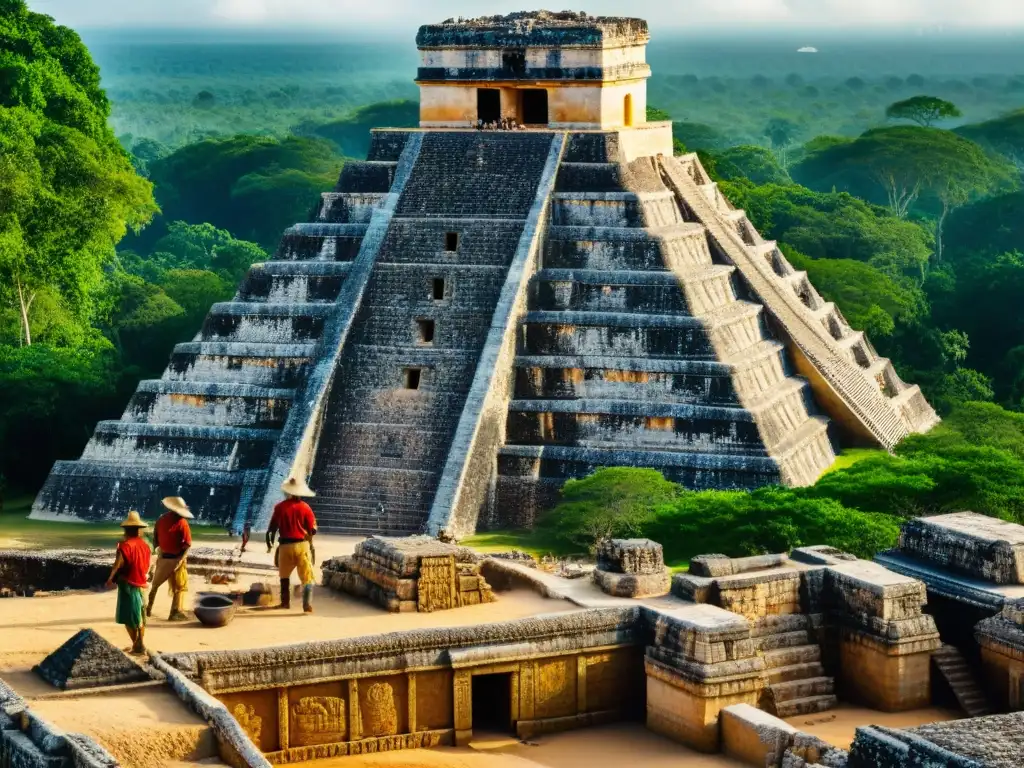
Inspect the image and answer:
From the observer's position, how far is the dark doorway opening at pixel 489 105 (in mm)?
41844

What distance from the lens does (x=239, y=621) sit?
26.0 metres

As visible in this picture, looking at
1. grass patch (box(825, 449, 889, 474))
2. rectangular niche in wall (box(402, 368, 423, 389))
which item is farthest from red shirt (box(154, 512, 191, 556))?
grass patch (box(825, 449, 889, 474))

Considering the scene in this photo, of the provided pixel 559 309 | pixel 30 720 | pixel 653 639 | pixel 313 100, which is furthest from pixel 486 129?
pixel 313 100

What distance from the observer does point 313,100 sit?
18775cm

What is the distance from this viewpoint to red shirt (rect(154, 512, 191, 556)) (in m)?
25.6

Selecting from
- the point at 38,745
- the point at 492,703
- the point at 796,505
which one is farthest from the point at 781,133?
the point at 38,745

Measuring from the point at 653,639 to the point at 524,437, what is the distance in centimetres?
1163

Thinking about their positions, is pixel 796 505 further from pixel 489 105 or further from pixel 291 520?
pixel 489 105

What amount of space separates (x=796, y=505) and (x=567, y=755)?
842 cm

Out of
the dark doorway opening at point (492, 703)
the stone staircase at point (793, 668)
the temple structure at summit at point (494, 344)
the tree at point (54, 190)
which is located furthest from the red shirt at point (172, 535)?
the tree at point (54, 190)

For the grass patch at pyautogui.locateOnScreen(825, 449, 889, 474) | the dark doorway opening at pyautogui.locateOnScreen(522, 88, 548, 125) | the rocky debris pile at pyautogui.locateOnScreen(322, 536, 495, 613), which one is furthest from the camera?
the dark doorway opening at pyautogui.locateOnScreen(522, 88, 548, 125)

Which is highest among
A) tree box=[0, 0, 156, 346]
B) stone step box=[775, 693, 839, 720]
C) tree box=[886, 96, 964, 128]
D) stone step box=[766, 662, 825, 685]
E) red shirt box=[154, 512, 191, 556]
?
tree box=[886, 96, 964, 128]

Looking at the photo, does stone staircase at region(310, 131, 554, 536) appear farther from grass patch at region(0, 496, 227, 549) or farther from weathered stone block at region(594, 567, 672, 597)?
weathered stone block at region(594, 567, 672, 597)

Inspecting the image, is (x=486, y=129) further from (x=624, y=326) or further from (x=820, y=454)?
(x=820, y=454)
